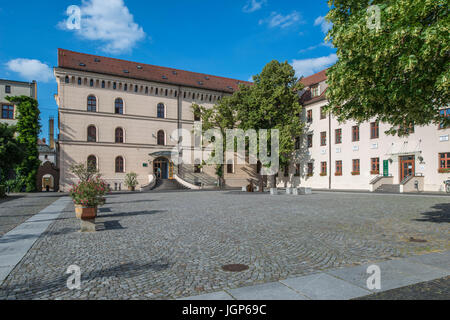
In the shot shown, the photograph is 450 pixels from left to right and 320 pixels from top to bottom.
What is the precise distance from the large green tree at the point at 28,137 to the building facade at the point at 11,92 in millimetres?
7411

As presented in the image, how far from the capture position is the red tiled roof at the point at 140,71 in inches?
1390

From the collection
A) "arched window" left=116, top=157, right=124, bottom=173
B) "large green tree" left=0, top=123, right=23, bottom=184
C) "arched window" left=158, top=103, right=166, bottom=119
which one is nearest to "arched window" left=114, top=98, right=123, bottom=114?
"arched window" left=158, top=103, right=166, bottom=119

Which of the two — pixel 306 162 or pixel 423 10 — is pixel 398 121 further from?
pixel 306 162

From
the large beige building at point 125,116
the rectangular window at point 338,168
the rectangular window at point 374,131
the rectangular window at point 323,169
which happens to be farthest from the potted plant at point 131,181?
the rectangular window at point 374,131

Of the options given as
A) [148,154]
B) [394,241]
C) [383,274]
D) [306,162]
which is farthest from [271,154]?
[383,274]

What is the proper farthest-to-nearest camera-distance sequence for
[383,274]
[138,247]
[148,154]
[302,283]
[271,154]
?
[148,154] < [271,154] < [138,247] < [383,274] < [302,283]

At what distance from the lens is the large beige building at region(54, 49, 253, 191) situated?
34031 mm

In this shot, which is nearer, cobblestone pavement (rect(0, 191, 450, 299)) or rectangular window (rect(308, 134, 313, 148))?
cobblestone pavement (rect(0, 191, 450, 299))

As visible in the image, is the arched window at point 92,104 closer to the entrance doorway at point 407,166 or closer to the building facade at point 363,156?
the building facade at point 363,156

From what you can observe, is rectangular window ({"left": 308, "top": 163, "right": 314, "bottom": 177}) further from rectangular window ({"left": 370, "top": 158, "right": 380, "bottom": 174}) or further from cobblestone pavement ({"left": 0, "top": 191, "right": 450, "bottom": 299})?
cobblestone pavement ({"left": 0, "top": 191, "right": 450, "bottom": 299})

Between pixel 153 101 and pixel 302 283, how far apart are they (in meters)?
37.8

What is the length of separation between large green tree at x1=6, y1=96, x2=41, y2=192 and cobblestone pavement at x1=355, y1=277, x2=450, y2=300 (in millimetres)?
37888

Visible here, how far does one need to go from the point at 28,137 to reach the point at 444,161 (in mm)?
42814

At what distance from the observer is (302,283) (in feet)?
13.9
